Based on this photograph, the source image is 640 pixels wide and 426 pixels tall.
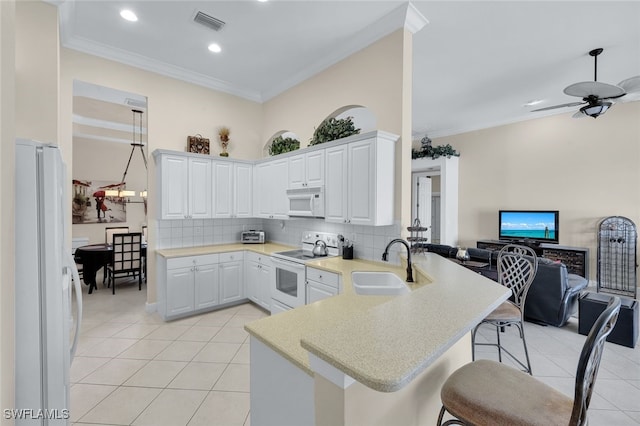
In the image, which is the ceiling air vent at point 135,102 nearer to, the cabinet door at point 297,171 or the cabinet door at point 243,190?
the cabinet door at point 243,190

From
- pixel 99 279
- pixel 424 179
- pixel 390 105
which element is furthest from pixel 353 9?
pixel 99 279

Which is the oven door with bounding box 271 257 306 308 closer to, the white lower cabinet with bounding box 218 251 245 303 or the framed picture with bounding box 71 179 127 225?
the white lower cabinet with bounding box 218 251 245 303

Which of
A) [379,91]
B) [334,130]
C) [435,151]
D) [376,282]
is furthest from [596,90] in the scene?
[435,151]

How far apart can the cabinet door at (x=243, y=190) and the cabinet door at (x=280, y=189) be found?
18.4 inches

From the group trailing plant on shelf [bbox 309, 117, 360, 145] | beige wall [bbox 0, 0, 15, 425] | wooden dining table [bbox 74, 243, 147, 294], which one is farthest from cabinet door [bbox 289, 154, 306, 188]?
wooden dining table [bbox 74, 243, 147, 294]

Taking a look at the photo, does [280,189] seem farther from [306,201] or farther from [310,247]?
[310,247]

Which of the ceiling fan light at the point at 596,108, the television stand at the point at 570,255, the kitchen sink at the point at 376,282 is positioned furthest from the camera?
the television stand at the point at 570,255

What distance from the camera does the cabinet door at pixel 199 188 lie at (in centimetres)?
412

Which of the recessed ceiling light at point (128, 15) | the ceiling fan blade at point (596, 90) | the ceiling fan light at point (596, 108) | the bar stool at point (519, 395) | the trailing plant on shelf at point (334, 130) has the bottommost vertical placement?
the bar stool at point (519, 395)

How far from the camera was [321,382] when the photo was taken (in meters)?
0.98

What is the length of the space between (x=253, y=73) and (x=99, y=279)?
5.20 meters

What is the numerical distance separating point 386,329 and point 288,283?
2.62 metres

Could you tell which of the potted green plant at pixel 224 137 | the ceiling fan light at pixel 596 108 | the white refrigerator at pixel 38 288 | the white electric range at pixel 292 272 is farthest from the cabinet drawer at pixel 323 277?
the ceiling fan light at pixel 596 108

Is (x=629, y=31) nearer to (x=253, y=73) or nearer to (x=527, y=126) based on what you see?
(x=527, y=126)
